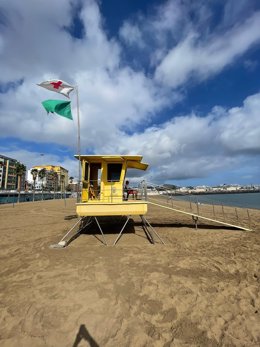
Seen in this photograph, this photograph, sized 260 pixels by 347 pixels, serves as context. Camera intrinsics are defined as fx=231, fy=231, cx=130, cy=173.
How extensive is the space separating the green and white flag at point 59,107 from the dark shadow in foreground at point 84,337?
31.5 feet

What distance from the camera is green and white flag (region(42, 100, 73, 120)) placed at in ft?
37.3

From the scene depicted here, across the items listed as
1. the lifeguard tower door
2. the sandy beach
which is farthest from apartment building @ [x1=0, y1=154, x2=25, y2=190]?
the sandy beach

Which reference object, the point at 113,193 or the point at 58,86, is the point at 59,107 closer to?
the point at 58,86

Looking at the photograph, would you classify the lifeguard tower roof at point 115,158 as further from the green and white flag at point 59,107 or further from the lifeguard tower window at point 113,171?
the green and white flag at point 59,107

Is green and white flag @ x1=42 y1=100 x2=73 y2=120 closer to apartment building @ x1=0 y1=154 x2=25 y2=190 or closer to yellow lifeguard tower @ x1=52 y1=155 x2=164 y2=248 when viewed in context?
yellow lifeguard tower @ x1=52 y1=155 x2=164 y2=248

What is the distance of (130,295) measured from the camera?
19.3ft

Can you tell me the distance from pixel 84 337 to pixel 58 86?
1088 centimetres

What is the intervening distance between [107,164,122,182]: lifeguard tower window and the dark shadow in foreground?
28.0 ft

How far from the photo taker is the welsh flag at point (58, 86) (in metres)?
11.5

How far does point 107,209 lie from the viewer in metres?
11.0

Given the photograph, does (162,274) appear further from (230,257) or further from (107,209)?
(107,209)

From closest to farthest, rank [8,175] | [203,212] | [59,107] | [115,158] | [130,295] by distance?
[130,295]
[59,107]
[115,158]
[203,212]
[8,175]

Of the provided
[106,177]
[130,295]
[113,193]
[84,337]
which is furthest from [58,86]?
[84,337]

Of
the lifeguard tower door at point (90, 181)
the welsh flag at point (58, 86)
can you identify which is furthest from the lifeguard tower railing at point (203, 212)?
the welsh flag at point (58, 86)
